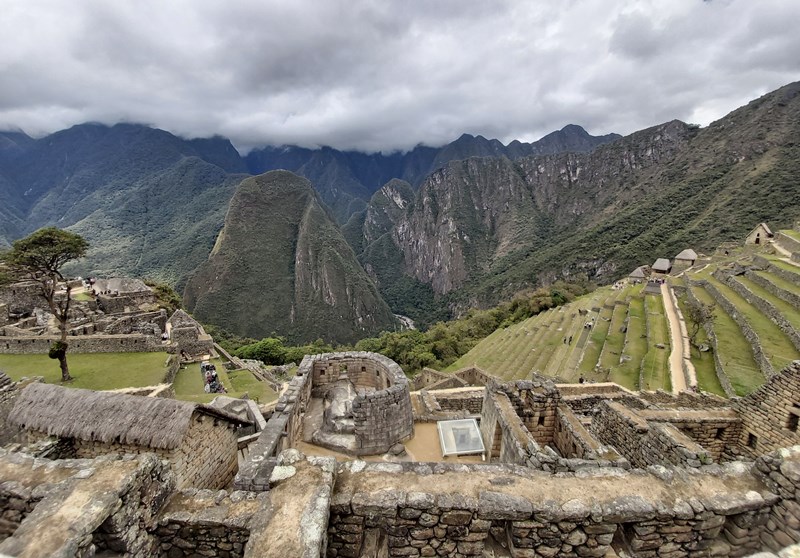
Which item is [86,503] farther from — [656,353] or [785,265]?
[785,265]

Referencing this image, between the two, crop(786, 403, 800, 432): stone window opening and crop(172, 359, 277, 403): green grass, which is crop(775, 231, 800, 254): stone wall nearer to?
crop(786, 403, 800, 432): stone window opening

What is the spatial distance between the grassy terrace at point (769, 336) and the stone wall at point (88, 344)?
104 ft

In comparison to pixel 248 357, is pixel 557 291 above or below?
→ above

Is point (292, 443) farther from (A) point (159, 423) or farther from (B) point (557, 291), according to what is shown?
(B) point (557, 291)

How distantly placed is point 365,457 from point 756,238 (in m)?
63.1

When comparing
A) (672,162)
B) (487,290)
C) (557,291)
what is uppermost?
(672,162)

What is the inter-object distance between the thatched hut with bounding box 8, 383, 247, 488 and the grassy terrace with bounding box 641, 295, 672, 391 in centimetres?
2019

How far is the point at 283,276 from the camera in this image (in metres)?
133

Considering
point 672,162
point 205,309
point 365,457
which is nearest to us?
point 365,457

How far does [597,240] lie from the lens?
111 meters

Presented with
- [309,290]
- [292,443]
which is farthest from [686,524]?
[309,290]

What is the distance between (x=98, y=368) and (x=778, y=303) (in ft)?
129

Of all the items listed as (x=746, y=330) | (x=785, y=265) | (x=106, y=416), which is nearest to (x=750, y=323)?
(x=746, y=330)

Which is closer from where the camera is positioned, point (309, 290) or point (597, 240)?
point (597, 240)
